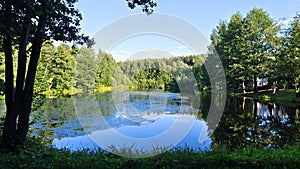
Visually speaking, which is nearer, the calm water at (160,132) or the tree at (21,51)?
the tree at (21,51)

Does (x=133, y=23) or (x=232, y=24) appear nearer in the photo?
(x=133, y=23)

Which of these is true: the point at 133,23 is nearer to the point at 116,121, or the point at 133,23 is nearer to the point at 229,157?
the point at 116,121

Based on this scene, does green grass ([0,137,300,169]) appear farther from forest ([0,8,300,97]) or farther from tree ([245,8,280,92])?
tree ([245,8,280,92])

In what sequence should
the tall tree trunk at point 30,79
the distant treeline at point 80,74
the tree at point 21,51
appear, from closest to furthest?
the tree at point 21,51 → the tall tree trunk at point 30,79 → the distant treeline at point 80,74

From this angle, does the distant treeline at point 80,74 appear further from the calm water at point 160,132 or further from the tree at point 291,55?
the calm water at point 160,132

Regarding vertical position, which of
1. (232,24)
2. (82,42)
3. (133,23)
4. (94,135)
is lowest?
(94,135)

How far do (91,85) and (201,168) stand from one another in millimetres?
36282

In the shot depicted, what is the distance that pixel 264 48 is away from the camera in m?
33.6

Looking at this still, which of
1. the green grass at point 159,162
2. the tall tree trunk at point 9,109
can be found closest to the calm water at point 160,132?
the tall tree trunk at point 9,109

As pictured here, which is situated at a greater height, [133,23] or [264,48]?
[264,48]

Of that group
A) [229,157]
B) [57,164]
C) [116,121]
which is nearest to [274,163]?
[229,157]

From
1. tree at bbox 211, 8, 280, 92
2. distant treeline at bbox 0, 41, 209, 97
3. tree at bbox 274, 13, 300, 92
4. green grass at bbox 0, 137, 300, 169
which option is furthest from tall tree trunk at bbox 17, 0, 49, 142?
tree at bbox 211, 8, 280, 92

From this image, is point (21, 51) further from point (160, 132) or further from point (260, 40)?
point (260, 40)

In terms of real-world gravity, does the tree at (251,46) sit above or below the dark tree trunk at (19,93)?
above
